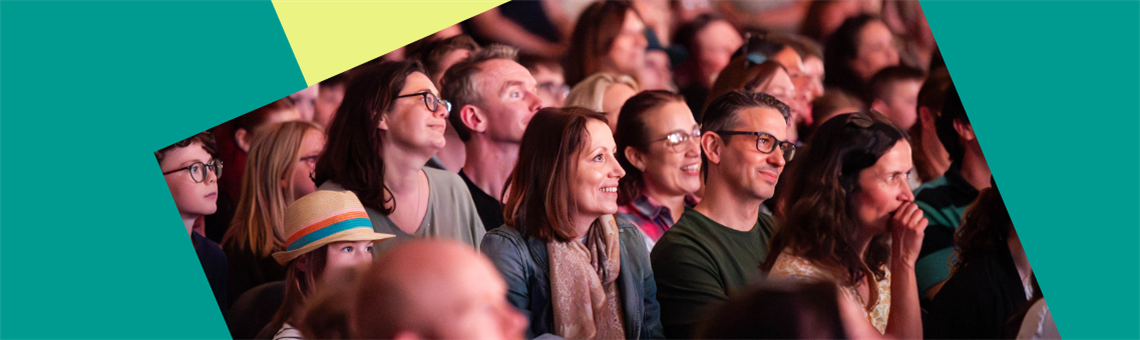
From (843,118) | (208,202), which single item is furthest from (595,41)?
(208,202)

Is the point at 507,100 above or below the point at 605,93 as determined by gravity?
above

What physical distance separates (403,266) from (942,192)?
2.36 m

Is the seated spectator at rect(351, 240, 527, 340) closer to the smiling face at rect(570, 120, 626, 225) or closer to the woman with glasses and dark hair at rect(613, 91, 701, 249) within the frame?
the smiling face at rect(570, 120, 626, 225)

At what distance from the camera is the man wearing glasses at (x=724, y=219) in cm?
380

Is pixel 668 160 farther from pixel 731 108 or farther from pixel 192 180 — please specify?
pixel 192 180

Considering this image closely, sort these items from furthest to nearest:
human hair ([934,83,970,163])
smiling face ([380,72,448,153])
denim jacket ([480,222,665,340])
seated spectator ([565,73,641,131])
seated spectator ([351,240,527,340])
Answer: human hair ([934,83,970,163])
seated spectator ([565,73,641,131])
smiling face ([380,72,448,153])
denim jacket ([480,222,665,340])
seated spectator ([351,240,527,340])

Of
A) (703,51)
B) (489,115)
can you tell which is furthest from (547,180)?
(703,51)

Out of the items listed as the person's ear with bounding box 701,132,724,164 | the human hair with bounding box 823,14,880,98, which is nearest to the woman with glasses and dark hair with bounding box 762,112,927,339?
the human hair with bounding box 823,14,880,98

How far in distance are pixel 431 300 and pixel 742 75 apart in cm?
170

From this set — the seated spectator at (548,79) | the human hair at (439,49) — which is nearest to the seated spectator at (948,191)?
the seated spectator at (548,79)

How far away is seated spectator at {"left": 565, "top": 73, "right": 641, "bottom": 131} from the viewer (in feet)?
12.7

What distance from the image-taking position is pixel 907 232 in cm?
400

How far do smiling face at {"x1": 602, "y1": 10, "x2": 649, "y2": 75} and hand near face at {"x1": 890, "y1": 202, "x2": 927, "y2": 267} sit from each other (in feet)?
4.28

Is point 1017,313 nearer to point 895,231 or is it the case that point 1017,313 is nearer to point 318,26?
point 895,231
